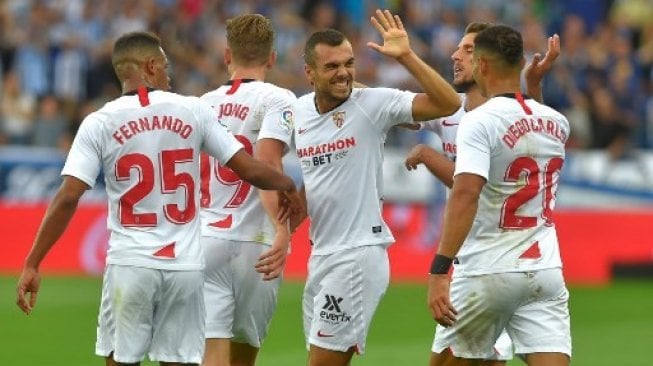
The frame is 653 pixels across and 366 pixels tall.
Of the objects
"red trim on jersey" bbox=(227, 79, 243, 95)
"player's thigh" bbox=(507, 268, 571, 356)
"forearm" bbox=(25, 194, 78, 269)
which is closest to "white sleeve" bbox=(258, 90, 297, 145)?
"red trim on jersey" bbox=(227, 79, 243, 95)

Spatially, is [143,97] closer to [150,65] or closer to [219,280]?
[150,65]

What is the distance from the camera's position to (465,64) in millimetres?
10727

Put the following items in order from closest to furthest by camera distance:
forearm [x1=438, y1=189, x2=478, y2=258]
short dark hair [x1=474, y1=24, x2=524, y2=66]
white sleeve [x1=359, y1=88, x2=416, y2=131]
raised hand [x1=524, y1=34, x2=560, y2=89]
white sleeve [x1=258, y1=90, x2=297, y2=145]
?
forearm [x1=438, y1=189, x2=478, y2=258] → short dark hair [x1=474, y1=24, x2=524, y2=66] → white sleeve [x1=359, y1=88, x2=416, y2=131] → raised hand [x1=524, y1=34, x2=560, y2=89] → white sleeve [x1=258, y1=90, x2=297, y2=145]

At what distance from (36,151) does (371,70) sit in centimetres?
566

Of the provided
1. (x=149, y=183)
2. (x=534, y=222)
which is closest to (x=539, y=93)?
(x=534, y=222)

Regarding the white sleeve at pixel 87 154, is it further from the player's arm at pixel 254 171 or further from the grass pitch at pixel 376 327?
the grass pitch at pixel 376 327

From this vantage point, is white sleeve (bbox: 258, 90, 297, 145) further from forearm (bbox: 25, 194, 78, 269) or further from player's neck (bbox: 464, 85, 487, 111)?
forearm (bbox: 25, 194, 78, 269)

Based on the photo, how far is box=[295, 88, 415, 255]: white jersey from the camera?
10.2 metres

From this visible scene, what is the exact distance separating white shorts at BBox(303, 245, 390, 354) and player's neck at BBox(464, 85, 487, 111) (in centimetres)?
126

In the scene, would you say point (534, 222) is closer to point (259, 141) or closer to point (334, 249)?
point (334, 249)

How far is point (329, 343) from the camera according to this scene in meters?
10.2

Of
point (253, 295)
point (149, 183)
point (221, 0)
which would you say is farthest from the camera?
point (221, 0)

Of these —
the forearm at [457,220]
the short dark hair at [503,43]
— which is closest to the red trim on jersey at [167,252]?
the forearm at [457,220]

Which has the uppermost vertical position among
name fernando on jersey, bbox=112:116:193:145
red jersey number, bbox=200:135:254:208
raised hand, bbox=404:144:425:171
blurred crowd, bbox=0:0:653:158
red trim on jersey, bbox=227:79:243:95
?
blurred crowd, bbox=0:0:653:158
